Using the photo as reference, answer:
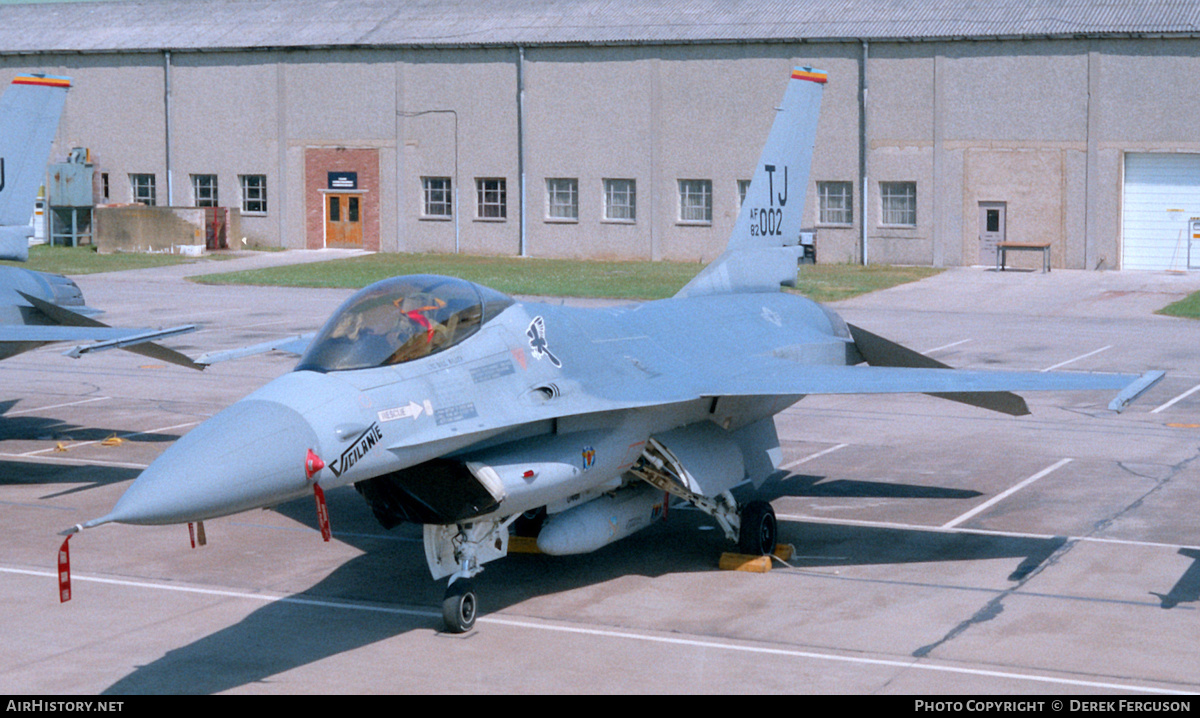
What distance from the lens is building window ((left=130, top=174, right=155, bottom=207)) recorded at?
2404 inches

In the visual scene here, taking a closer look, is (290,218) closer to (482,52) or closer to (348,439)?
(482,52)

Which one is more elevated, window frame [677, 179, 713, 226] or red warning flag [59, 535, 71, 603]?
window frame [677, 179, 713, 226]

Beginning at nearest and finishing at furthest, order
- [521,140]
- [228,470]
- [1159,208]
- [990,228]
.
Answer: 1. [228,470]
2. [1159,208]
3. [990,228]
4. [521,140]

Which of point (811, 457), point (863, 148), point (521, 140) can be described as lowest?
point (811, 457)

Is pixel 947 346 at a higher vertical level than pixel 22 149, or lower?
lower

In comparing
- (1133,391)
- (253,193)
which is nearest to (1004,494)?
(1133,391)

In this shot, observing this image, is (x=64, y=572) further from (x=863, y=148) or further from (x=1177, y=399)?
(x=863, y=148)

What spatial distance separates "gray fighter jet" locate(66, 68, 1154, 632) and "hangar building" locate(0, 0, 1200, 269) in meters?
35.0

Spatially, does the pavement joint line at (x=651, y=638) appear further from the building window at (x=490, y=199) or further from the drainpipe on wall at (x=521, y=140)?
the building window at (x=490, y=199)

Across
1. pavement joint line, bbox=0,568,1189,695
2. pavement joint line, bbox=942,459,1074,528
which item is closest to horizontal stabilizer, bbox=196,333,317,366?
pavement joint line, bbox=0,568,1189,695

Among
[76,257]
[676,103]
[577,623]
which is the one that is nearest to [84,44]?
[76,257]

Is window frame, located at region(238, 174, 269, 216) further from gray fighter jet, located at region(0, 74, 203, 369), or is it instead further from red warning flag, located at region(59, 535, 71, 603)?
red warning flag, located at region(59, 535, 71, 603)

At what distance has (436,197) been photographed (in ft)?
188

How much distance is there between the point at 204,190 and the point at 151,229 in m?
3.68
